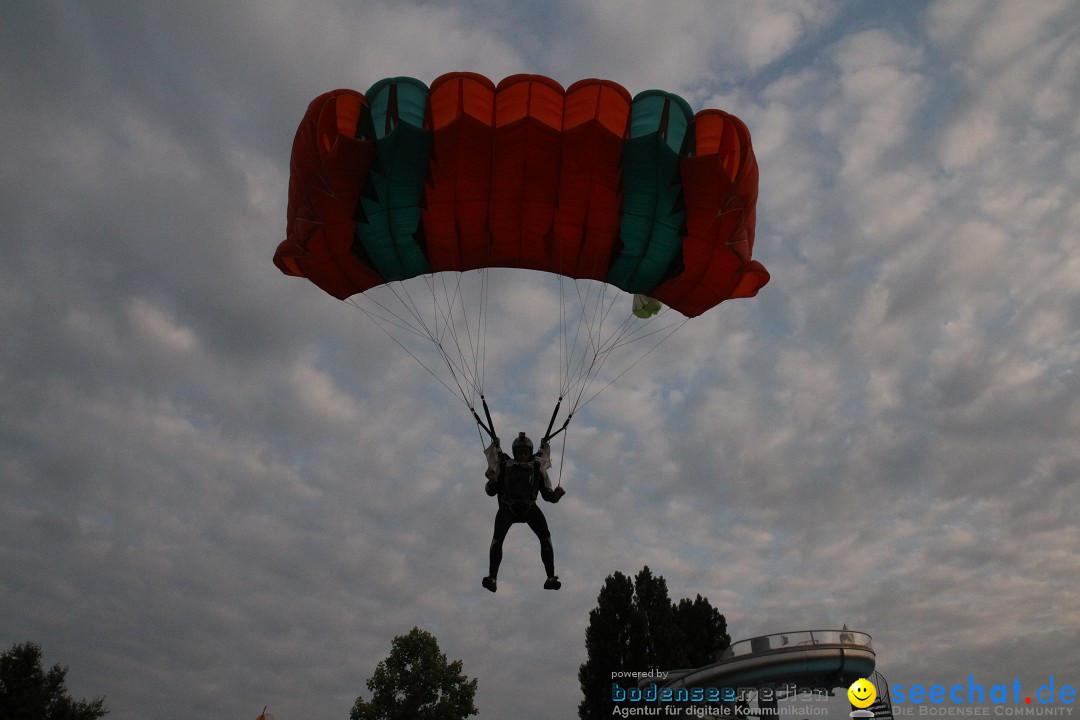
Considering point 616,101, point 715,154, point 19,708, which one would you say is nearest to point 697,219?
point 715,154

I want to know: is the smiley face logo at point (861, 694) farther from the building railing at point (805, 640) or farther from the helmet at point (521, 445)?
the helmet at point (521, 445)

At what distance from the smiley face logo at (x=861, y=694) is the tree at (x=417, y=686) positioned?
41.6ft

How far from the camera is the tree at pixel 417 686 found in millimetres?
23844

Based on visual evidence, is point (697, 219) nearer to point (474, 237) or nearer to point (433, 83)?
point (474, 237)

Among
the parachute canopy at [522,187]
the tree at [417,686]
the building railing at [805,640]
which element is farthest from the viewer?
the tree at [417,686]

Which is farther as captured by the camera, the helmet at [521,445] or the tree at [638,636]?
the tree at [638,636]

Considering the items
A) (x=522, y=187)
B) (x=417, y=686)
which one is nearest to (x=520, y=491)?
(x=522, y=187)

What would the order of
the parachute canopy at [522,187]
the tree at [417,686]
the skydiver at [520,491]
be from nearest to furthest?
the skydiver at [520,491]
the parachute canopy at [522,187]
the tree at [417,686]

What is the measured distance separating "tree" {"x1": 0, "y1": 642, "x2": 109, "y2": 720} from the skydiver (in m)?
23.4

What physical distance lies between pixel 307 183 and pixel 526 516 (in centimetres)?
572

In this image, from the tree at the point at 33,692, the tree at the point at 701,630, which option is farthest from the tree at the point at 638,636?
the tree at the point at 33,692

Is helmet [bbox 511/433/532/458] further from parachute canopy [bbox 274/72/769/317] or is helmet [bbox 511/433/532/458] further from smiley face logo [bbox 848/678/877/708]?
smiley face logo [bbox 848/678/877/708]

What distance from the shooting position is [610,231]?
1155 centimetres

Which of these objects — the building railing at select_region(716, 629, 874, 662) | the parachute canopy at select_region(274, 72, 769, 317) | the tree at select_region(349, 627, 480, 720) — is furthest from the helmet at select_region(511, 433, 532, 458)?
the tree at select_region(349, 627, 480, 720)
